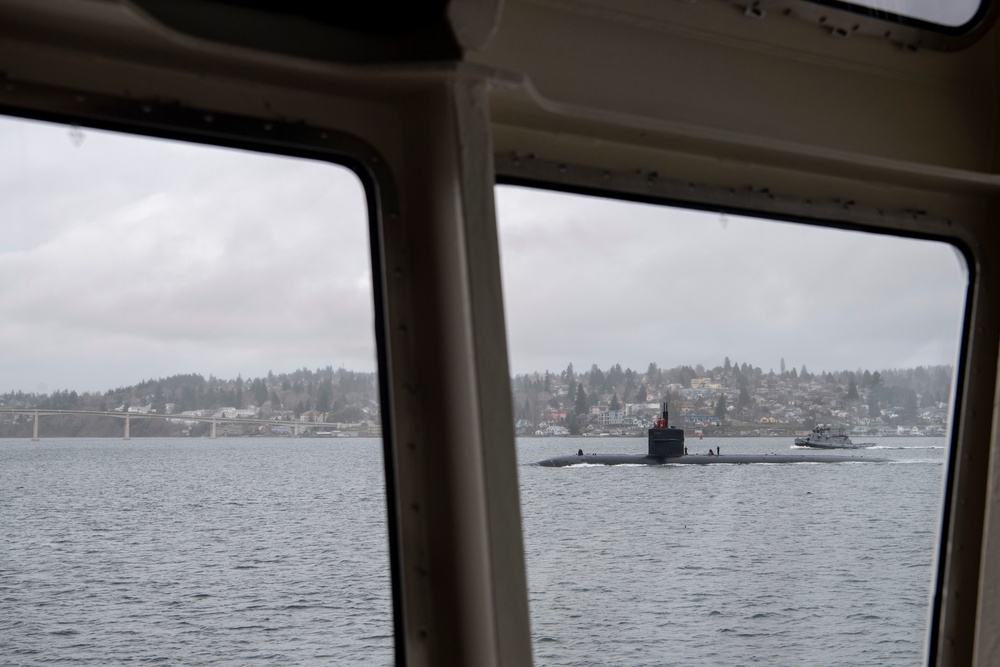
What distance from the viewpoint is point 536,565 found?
113 ft

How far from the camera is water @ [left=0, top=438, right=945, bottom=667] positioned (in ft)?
104

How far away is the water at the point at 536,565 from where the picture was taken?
104 ft

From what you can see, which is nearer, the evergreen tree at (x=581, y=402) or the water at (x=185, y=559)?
the evergreen tree at (x=581, y=402)

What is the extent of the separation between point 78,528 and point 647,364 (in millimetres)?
41848

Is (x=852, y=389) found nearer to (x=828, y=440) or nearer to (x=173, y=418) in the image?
(x=828, y=440)

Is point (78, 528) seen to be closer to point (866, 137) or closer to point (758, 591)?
point (758, 591)

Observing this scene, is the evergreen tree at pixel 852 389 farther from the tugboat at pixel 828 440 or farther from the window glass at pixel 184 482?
the window glass at pixel 184 482

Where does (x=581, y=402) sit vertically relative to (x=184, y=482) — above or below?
above

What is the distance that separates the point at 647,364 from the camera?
3.04 m

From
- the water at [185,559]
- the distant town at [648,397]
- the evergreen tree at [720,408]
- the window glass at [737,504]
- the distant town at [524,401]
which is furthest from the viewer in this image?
the water at [185,559]

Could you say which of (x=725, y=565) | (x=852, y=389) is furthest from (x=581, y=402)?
(x=725, y=565)

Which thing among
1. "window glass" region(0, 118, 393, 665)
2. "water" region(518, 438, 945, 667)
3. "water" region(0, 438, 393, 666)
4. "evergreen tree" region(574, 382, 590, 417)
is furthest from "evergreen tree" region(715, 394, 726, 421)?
"water" region(0, 438, 393, 666)

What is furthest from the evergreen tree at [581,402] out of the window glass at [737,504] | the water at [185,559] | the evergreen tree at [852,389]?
the water at [185,559]

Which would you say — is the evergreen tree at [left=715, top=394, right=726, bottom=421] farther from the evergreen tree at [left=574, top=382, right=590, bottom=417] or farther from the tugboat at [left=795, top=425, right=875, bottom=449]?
the tugboat at [left=795, top=425, right=875, bottom=449]
